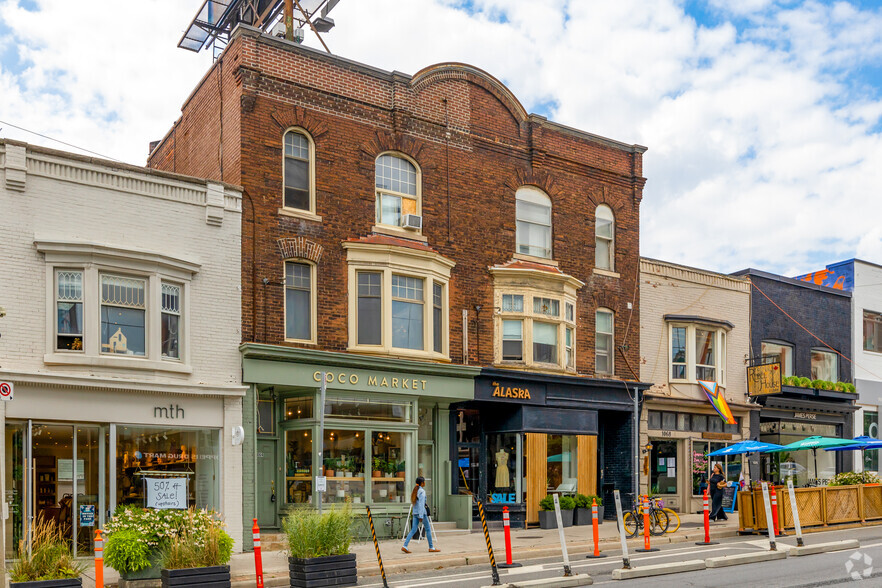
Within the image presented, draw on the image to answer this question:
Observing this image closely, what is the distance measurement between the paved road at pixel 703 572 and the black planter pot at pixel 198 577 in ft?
7.07

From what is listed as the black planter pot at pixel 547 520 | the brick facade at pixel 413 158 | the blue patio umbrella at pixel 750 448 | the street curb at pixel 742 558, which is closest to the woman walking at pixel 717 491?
the blue patio umbrella at pixel 750 448

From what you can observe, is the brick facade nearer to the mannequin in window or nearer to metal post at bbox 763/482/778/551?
the mannequin in window

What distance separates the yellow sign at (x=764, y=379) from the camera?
30016mm

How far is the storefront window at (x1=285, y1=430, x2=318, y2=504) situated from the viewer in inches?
830

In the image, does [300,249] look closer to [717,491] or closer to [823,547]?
[823,547]

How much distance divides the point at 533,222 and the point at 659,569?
12.5 meters

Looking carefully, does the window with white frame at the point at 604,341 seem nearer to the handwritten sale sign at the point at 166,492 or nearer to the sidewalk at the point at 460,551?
the sidewalk at the point at 460,551

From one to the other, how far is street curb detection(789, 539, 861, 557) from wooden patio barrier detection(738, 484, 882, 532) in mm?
3117

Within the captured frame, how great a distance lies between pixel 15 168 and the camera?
57.3 feet

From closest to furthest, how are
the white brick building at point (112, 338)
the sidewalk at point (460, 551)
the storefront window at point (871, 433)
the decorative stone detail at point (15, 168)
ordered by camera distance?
the sidewalk at point (460, 551), the white brick building at point (112, 338), the decorative stone detail at point (15, 168), the storefront window at point (871, 433)

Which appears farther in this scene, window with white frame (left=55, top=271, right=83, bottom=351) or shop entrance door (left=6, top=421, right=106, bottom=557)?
window with white frame (left=55, top=271, right=83, bottom=351)

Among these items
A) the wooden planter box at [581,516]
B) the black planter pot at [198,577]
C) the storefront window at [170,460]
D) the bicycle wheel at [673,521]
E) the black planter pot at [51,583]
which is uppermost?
the storefront window at [170,460]

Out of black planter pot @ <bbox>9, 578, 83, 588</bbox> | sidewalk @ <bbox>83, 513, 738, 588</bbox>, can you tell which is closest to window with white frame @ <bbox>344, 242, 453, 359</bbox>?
sidewalk @ <bbox>83, 513, 738, 588</bbox>

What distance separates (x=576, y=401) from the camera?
2586cm
